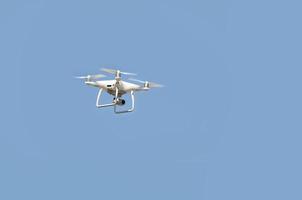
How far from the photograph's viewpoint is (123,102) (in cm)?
7856

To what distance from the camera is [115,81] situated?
78062mm

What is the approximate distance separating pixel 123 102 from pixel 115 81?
5.56 ft

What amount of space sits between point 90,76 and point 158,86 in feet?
17.0

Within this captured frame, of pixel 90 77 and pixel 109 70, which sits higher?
pixel 90 77

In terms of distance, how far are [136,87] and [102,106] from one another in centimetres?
293

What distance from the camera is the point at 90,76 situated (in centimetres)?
7906

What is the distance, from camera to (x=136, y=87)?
257ft

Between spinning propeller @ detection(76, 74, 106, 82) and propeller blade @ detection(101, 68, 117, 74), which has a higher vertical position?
spinning propeller @ detection(76, 74, 106, 82)

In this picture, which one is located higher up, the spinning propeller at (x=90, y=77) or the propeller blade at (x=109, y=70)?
the spinning propeller at (x=90, y=77)

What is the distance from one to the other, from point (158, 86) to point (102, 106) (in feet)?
14.0

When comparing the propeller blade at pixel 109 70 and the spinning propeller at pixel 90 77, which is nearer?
the propeller blade at pixel 109 70

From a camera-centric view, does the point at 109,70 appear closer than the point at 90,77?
Yes

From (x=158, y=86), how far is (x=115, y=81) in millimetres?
3137

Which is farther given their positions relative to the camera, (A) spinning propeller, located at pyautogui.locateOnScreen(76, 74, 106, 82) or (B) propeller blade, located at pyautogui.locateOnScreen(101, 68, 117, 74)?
(A) spinning propeller, located at pyautogui.locateOnScreen(76, 74, 106, 82)
